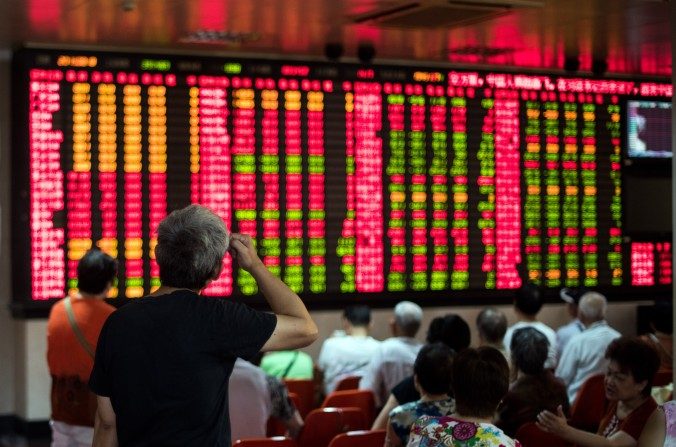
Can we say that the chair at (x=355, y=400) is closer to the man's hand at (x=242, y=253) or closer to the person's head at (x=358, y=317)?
the person's head at (x=358, y=317)

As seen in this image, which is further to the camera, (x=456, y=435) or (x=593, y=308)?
(x=593, y=308)

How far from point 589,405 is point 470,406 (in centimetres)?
320

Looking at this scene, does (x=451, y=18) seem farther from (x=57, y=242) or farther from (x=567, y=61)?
(x=57, y=242)

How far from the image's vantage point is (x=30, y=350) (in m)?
8.49

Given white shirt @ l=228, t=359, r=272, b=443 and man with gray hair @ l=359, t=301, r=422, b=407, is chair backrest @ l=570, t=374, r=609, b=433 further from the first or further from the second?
white shirt @ l=228, t=359, r=272, b=443

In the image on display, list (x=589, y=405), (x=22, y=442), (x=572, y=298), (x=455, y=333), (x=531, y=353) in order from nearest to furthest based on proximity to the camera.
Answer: (x=531, y=353) < (x=455, y=333) < (x=589, y=405) < (x=22, y=442) < (x=572, y=298)

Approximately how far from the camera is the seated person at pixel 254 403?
5.40 meters

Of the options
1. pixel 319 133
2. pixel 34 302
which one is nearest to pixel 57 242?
pixel 34 302

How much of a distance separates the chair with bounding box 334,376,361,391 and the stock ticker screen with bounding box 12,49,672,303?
1.60 metres

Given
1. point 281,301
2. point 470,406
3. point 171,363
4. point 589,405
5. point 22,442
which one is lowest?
point 22,442

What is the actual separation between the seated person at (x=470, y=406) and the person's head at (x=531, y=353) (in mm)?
1592

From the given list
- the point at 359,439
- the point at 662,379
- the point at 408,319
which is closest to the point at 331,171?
the point at 408,319

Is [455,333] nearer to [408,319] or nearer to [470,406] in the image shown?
[408,319]

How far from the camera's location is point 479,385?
3566mm
